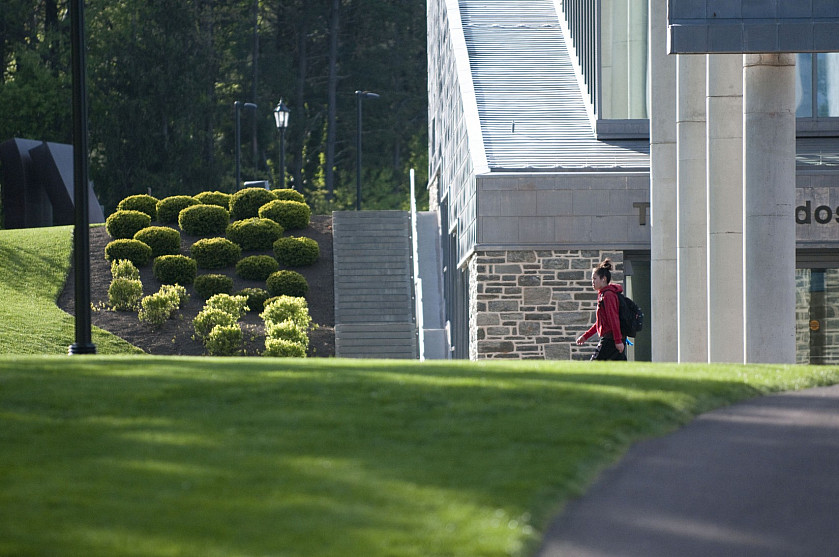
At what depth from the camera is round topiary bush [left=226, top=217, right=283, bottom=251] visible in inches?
1337

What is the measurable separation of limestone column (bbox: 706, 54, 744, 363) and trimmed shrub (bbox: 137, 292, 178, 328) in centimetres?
1491

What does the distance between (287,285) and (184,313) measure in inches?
107

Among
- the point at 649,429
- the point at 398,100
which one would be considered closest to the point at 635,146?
the point at 649,429

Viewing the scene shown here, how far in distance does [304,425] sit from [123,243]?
26047mm

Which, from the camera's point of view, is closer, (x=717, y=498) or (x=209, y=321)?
(x=717, y=498)

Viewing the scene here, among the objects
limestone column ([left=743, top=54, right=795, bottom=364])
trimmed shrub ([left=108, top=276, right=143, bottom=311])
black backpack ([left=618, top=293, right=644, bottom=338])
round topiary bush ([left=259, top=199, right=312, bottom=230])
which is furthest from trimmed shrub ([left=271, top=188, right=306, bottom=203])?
black backpack ([left=618, top=293, right=644, bottom=338])

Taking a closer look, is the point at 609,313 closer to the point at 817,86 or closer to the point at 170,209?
the point at 817,86

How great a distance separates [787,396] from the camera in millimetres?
9789

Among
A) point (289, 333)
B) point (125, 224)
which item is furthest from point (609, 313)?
point (125, 224)

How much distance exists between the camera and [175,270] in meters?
31.4

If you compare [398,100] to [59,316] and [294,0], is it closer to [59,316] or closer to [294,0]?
[294,0]

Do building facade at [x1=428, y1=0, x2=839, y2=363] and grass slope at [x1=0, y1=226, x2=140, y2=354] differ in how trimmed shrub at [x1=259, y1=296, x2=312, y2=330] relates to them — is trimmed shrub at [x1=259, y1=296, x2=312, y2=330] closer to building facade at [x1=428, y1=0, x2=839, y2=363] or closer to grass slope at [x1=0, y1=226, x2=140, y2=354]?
grass slope at [x1=0, y1=226, x2=140, y2=354]

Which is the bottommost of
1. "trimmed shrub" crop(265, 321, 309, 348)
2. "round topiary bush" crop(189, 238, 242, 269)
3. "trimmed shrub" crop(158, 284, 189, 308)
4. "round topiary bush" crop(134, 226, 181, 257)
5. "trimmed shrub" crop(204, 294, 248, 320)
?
"trimmed shrub" crop(265, 321, 309, 348)

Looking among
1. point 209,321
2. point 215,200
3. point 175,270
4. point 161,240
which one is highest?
point 215,200
